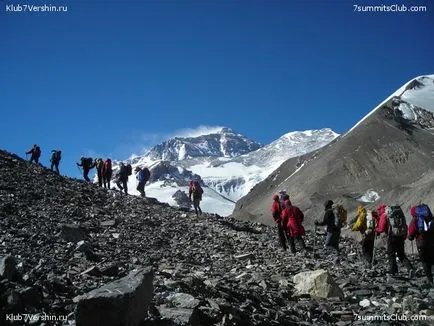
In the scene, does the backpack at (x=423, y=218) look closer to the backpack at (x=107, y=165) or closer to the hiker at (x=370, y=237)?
the hiker at (x=370, y=237)

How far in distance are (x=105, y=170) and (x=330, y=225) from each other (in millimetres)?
16001

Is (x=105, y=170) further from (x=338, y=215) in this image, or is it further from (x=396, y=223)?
(x=396, y=223)

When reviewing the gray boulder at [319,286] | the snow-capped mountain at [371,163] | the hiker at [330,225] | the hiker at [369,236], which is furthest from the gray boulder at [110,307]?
the snow-capped mountain at [371,163]

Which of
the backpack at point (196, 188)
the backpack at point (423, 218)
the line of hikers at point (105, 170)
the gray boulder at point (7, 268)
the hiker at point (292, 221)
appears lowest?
the gray boulder at point (7, 268)

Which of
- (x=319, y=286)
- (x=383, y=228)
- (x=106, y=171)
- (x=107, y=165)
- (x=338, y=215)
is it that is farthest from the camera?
(x=106, y=171)

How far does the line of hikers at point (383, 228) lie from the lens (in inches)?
527

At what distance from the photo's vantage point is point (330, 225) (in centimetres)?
1883

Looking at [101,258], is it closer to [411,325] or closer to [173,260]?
[173,260]

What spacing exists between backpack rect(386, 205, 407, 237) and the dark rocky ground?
127cm

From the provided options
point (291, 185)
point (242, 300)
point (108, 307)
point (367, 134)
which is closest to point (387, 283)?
point (242, 300)

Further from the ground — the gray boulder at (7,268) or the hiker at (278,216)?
the hiker at (278,216)

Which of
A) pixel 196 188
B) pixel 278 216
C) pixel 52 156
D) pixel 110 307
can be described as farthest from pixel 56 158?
pixel 110 307

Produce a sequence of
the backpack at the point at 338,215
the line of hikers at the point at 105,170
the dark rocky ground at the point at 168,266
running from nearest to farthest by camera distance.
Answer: the dark rocky ground at the point at 168,266
the backpack at the point at 338,215
the line of hikers at the point at 105,170

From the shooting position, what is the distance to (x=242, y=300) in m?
9.87
